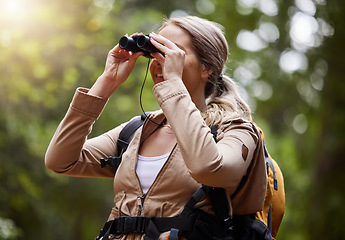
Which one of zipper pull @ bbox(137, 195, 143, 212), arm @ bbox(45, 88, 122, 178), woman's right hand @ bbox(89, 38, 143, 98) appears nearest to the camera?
zipper pull @ bbox(137, 195, 143, 212)

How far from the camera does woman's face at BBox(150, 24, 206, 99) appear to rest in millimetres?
3162

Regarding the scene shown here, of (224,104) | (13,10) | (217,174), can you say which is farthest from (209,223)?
(13,10)

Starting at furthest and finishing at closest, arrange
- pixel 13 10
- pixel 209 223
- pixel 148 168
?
1. pixel 13 10
2. pixel 148 168
3. pixel 209 223

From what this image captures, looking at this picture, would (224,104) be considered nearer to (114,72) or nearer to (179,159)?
(179,159)

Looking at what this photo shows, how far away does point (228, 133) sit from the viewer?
2.90 metres

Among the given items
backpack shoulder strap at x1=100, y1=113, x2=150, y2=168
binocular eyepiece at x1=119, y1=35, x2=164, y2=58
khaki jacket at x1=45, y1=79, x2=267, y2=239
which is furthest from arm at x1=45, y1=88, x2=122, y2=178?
binocular eyepiece at x1=119, y1=35, x2=164, y2=58

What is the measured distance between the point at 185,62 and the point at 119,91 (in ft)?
34.7

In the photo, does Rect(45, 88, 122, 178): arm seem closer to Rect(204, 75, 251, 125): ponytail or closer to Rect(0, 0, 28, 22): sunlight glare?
Rect(204, 75, 251, 125): ponytail

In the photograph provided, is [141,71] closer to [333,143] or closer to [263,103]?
[263,103]

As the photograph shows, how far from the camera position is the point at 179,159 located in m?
2.89

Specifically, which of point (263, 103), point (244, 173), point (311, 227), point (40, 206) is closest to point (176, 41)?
point (244, 173)

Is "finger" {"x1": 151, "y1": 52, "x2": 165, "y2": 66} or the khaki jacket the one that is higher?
"finger" {"x1": 151, "y1": 52, "x2": 165, "y2": 66}

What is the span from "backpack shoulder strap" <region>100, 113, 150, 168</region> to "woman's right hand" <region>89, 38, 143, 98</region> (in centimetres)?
24

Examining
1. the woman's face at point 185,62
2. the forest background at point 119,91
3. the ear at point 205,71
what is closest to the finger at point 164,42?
the woman's face at point 185,62
